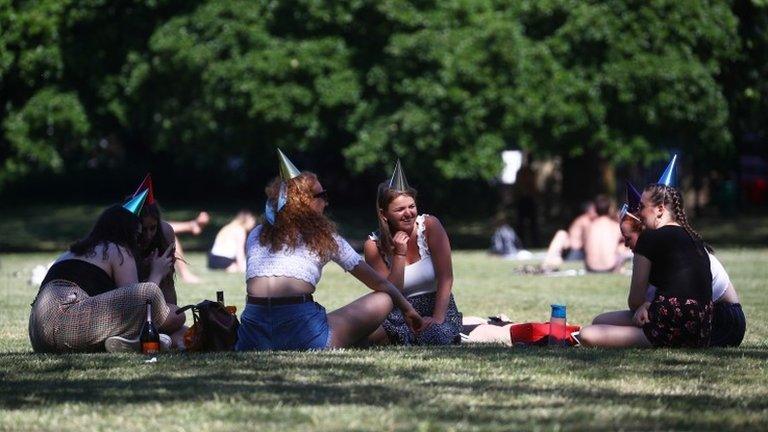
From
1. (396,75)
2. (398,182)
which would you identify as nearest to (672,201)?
(398,182)

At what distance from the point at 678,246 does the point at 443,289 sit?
5.66ft

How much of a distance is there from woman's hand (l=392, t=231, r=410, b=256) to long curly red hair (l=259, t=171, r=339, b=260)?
723 millimetres

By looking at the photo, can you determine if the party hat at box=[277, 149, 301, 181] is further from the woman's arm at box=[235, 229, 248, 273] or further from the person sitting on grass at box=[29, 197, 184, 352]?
the woman's arm at box=[235, 229, 248, 273]

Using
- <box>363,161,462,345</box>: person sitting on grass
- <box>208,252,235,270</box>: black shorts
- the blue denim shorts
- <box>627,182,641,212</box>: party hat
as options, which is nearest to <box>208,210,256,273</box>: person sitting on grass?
<box>208,252,235,270</box>: black shorts

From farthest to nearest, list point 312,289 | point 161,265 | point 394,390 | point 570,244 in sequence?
point 570,244
point 161,265
point 312,289
point 394,390

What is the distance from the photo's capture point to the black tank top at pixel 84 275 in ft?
34.6

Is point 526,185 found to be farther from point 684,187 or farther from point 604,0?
point 684,187

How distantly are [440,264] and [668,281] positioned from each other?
5.60ft

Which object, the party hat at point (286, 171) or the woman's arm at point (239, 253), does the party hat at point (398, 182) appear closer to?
the party hat at point (286, 171)

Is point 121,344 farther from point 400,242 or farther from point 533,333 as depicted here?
point 533,333

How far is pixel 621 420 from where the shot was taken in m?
7.25

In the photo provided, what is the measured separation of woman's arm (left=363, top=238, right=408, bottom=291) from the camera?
11.0 m

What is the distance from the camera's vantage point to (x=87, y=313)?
1036 cm

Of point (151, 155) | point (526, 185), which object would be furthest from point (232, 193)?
point (526, 185)
